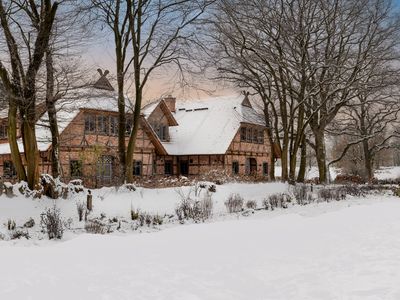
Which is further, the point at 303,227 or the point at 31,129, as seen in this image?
the point at 31,129

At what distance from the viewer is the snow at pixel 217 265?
19.1ft

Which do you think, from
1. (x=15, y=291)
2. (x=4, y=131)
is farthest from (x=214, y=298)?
(x=4, y=131)

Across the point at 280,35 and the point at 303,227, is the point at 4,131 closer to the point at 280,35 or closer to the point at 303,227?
the point at 280,35

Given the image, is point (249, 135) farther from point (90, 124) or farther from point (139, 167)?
point (90, 124)

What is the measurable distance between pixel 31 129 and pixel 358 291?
14.6m

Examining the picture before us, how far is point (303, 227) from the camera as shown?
38.7 feet

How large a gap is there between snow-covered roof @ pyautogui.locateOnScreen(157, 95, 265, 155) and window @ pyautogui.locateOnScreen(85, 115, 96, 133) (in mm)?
6827

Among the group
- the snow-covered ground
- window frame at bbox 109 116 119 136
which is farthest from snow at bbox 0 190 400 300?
window frame at bbox 109 116 119 136

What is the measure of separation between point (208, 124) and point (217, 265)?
30091 millimetres

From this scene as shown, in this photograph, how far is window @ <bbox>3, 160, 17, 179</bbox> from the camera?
29.5 m

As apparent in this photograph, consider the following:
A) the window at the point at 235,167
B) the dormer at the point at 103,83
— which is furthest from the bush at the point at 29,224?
the window at the point at 235,167

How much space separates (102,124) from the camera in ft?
101

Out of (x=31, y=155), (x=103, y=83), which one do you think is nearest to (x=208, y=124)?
(x=103, y=83)

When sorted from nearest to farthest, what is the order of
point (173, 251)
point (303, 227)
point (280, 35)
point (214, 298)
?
point (214, 298) → point (173, 251) → point (303, 227) → point (280, 35)
